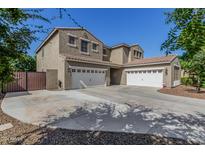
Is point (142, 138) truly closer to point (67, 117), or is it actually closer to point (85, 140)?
point (85, 140)

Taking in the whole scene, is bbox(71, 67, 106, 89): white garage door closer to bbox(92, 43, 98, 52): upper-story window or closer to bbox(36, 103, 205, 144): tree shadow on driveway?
bbox(92, 43, 98, 52): upper-story window

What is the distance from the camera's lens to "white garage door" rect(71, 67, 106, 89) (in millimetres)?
13639

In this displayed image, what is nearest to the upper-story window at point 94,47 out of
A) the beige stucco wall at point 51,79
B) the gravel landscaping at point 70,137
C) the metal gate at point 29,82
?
the beige stucco wall at point 51,79

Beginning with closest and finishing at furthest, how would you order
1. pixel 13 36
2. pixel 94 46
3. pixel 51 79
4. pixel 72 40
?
pixel 13 36 → pixel 51 79 → pixel 72 40 → pixel 94 46

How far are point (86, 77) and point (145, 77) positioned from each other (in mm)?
8230

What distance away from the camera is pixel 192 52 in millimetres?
3658

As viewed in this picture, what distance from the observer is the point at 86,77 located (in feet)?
48.5

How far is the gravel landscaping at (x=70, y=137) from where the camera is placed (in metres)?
3.19

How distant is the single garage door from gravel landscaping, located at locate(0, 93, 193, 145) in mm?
13736

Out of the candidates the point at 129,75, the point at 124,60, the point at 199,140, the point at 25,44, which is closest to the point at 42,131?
the point at 25,44

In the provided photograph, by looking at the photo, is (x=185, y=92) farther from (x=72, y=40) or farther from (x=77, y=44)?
(x=72, y=40)

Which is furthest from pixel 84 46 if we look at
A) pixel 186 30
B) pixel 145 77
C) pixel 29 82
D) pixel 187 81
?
pixel 187 81

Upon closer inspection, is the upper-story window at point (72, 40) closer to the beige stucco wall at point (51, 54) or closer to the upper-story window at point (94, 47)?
the beige stucco wall at point (51, 54)

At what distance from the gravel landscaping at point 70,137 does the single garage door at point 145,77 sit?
1374 centimetres
